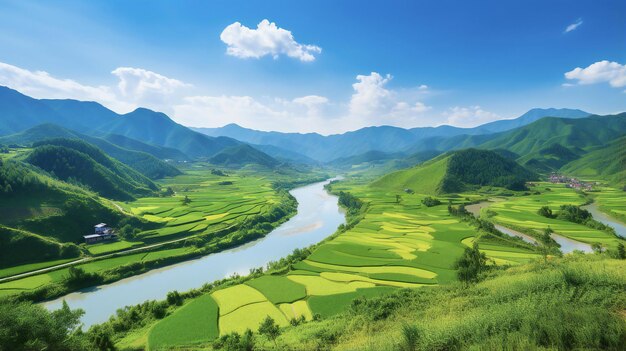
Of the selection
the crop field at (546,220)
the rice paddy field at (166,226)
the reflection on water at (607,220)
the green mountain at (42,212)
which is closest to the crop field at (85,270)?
the rice paddy field at (166,226)

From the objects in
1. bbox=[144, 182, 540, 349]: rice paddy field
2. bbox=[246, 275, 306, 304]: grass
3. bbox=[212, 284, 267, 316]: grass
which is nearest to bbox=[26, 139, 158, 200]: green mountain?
bbox=[212, 284, 267, 316]: grass

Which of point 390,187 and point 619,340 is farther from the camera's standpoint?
point 390,187

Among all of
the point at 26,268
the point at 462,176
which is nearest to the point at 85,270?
the point at 26,268

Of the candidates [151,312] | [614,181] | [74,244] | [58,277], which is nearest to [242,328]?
[151,312]

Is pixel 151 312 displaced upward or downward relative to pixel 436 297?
downward

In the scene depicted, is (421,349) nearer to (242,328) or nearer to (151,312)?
(242,328)

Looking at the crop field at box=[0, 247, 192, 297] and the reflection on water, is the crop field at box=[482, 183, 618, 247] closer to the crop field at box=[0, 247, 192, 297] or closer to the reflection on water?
the reflection on water
